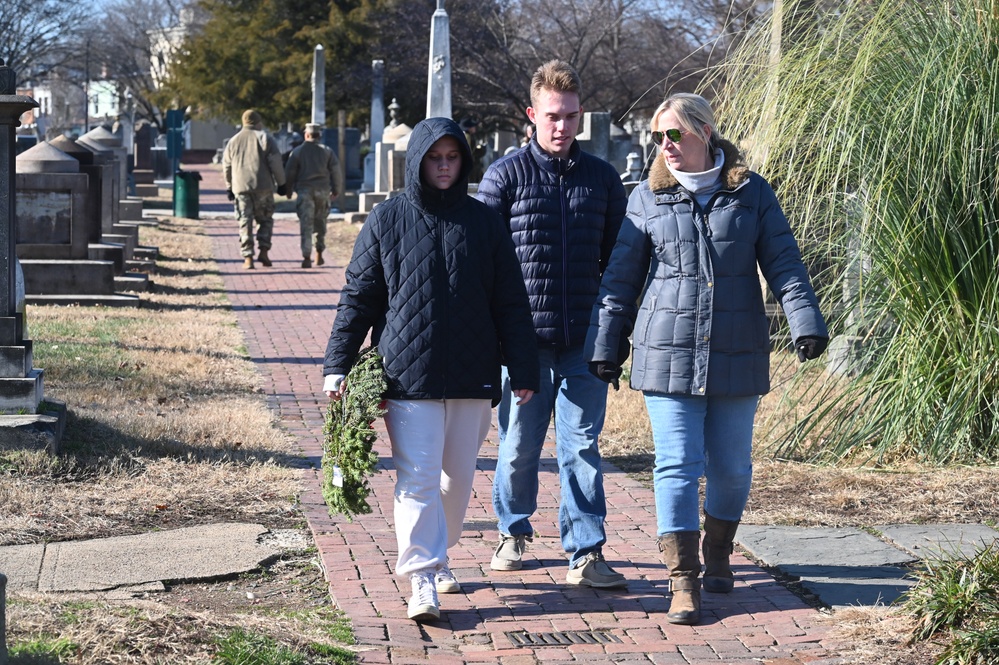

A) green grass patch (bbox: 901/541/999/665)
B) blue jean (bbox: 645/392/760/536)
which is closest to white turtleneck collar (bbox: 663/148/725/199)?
blue jean (bbox: 645/392/760/536)

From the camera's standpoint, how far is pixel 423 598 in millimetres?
4352

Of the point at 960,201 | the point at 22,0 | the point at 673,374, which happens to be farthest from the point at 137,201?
the point at 22,0

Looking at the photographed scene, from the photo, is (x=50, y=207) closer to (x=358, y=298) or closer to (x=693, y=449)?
(x=358, y=298)

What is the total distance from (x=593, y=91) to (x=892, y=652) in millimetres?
33119

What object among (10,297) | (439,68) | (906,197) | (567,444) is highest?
(439,68)

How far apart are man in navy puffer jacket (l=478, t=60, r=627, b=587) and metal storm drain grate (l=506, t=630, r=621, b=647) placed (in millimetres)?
439

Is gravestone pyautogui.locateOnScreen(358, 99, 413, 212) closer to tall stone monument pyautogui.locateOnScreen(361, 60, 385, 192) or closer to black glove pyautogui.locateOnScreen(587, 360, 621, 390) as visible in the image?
tall stone monument pyautogui.locateOnScreen(361, 60, 385, 192)

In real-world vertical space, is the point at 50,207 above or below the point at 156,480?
above

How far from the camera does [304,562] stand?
16.7 feet

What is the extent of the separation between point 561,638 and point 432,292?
1.19 m

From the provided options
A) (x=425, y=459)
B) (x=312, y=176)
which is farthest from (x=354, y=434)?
(x=312, y=176)

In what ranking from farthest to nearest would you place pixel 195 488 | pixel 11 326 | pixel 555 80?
1. pixel 11 326
2. pixel 195 488
3. pixel 555 80

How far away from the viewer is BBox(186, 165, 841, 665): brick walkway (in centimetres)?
417

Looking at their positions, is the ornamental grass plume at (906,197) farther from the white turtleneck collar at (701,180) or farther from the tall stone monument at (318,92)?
the tall stone monument at (318,92)
